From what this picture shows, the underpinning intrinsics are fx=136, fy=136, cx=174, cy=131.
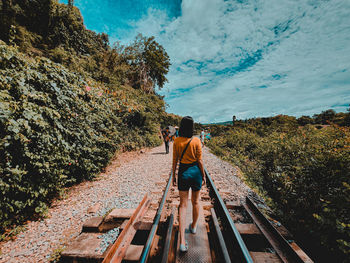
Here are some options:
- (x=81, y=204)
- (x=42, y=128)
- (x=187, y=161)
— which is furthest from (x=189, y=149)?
(x=42, y=128)

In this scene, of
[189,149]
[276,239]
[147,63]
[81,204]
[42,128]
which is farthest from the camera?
[147,63]

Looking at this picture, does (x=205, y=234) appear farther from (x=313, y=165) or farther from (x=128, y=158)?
(x=128, y=158)

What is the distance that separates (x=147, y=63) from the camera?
23.5 m

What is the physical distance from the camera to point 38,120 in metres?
3.46

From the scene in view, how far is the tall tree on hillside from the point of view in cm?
2125

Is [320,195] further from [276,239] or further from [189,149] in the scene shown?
[189,149]

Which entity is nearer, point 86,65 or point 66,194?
point 66,194

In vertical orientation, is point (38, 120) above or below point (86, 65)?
below

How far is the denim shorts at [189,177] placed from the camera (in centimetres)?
238

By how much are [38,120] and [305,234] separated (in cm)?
704

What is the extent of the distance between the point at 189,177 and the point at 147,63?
25.0 m

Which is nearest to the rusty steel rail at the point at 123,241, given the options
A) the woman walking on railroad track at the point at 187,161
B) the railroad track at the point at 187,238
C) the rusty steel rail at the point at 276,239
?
the railroad track at the point at 187,238

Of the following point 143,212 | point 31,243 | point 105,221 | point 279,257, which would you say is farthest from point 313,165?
point 31,243

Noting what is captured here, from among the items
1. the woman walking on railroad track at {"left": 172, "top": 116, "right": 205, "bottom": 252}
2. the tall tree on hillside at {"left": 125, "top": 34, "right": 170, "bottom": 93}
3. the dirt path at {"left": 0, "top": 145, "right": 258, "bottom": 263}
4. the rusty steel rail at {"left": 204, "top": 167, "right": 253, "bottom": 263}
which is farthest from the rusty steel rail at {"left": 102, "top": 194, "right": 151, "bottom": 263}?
the tall tree on hillside at {"left": 125, "top": 34, "right": 170, "bottom": 93}
